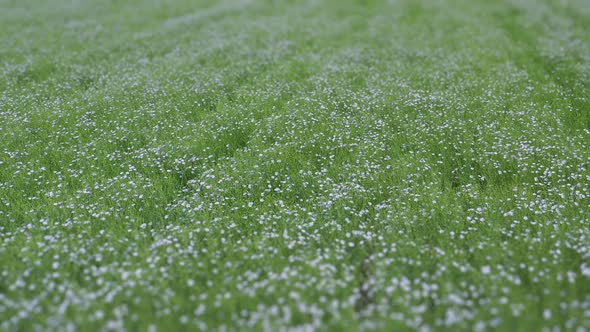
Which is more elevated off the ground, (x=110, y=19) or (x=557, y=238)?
(x=110, y=19)

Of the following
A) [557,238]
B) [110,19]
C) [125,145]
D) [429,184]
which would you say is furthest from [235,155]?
[110,19]

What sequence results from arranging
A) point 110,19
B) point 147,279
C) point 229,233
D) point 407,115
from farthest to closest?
1. point 110,19
2. point 407,115
3. point 229,233
4. point 147,279

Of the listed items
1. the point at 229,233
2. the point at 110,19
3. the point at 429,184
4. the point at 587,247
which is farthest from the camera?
the point at 110,19

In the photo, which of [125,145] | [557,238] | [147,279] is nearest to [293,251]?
[147,279]

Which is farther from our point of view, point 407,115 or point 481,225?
point 407,115

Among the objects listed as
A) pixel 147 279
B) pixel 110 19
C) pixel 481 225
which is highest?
pixel 110 19

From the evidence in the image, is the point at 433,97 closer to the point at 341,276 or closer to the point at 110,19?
the point at 341,276
